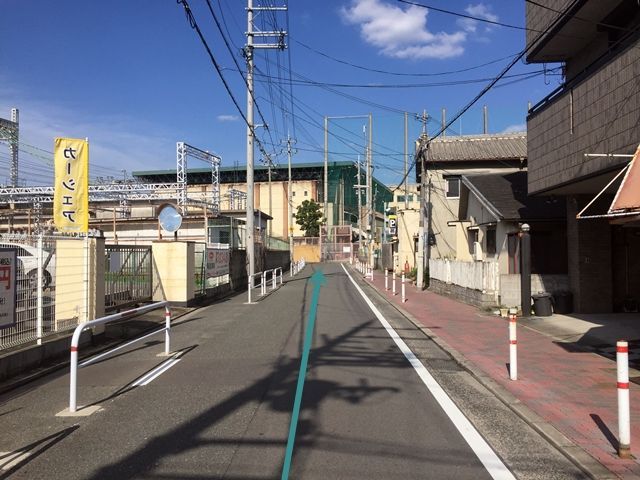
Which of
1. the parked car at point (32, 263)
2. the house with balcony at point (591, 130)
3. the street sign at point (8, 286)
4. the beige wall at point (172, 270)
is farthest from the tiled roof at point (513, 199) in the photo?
the street sign at point (8, 286)

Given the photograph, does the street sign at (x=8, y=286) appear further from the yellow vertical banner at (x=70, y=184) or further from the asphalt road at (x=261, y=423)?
the yellow vertical banner at (x=70, y=184)

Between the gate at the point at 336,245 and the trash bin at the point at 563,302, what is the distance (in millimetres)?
62446

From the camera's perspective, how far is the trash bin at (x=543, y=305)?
50.3 ft

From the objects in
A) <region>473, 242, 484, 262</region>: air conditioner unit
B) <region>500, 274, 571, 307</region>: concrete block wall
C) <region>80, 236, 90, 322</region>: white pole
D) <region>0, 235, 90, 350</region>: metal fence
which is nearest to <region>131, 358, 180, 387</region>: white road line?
<region>0, 235, 90, 350</region>: metal fence

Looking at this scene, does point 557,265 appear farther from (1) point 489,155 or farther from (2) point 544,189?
(1) point 489,155

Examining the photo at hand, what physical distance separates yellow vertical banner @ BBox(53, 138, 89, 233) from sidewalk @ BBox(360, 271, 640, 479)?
26.1ft

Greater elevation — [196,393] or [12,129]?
[12,129]

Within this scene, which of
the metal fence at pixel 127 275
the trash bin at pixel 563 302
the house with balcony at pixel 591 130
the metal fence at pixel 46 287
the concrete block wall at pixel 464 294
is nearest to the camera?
the metal fence at pixel 46 287

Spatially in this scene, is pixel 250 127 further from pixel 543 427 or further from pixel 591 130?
pixel 543 427

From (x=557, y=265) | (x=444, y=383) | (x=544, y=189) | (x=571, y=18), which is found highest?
(x=571, y=18)

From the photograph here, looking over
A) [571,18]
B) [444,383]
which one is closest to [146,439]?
[444,383]

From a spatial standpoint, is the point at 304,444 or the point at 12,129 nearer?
the point at 304,444

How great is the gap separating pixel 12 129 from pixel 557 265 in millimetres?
37882

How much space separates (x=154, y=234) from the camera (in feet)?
113
